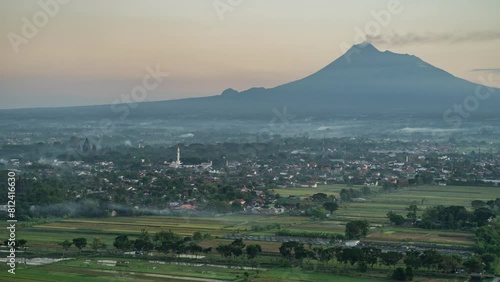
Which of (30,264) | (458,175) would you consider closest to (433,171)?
(458,175)

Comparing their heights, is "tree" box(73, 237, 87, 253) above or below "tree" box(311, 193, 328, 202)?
below

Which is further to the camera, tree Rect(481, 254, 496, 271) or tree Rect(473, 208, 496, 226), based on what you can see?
tree Rect(473, 208, 496, 226)

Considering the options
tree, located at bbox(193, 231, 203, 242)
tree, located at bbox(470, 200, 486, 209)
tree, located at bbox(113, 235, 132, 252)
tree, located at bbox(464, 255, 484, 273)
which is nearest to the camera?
tree, located at bbox(464, 255, 484, 273)

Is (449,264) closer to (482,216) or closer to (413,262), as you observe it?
(413,262)

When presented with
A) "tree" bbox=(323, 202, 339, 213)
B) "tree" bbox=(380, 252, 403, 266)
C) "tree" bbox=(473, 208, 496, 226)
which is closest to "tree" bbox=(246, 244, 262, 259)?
"tree" bbox=(380, 252, 403, 266)

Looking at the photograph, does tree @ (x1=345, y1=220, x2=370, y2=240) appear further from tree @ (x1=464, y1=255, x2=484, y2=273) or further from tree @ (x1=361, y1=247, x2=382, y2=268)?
tree @ (x1=464, y1=255, x2=484, y2=273)

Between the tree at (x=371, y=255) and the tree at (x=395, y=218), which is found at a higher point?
the tree at (x=395, y=218)

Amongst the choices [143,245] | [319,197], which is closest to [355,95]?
[319,197]

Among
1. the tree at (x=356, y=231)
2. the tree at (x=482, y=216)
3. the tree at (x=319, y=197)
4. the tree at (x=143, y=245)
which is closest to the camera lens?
the tree at (x=143, y=245)

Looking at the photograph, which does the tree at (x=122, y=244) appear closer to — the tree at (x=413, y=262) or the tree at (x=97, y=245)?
the tree at (x=97, y=245)

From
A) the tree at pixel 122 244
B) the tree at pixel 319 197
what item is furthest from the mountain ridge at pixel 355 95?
the tree at pixel 122 244

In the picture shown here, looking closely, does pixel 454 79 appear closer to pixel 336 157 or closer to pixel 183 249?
pixel 336 157
